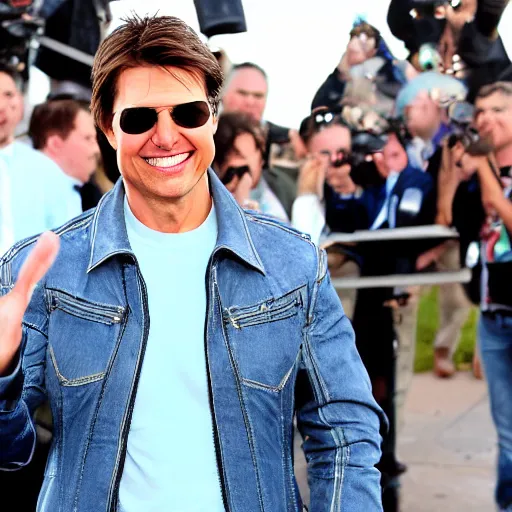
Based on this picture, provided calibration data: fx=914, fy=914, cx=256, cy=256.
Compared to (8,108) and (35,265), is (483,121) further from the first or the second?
(35,265)

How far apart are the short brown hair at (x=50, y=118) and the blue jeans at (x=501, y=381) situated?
182cm

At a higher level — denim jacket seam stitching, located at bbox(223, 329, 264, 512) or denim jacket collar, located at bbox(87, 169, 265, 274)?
denim jacket collar, located at bbox(87, 169, 265, 274)

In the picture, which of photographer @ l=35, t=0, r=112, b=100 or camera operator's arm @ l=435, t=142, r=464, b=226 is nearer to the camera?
camera operator's arm @ l=435, t=142, r=464, b=226

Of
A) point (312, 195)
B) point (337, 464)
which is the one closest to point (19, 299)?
point (337, 464)

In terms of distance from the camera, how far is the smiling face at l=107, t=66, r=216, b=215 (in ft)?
5.64

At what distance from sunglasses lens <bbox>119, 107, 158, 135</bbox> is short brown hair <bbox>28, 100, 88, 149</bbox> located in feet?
6.82

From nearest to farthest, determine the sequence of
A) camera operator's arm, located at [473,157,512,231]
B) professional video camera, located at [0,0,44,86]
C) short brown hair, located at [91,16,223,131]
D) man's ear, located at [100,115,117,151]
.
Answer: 1. short brown hair, located at [91,16,223,131]
2. man's ear, located at [100,115,117,151]
3. camera operator's arm, located at [473,157,512,231]
4. professional video camera, located at [0,0,44,86]

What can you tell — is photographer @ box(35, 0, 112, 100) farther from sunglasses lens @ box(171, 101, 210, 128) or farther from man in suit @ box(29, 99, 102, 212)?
sunglasses lens @ box(171, 101, 210, 128)

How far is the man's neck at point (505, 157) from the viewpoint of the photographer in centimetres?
335

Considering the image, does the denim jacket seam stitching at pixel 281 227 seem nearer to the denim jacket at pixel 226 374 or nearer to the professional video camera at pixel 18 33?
the denim jacket at pixel 226 374

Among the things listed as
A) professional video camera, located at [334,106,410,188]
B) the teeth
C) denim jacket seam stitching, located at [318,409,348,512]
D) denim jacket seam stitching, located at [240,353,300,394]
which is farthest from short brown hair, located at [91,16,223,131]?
professional video camera, located at [334,106,410,188]

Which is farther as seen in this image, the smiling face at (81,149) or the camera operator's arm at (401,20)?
the smiling face at (81,149)

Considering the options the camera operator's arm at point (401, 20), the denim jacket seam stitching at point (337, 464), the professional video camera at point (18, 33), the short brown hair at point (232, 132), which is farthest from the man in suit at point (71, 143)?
the denim jacket seam stitching at point (337, 464)

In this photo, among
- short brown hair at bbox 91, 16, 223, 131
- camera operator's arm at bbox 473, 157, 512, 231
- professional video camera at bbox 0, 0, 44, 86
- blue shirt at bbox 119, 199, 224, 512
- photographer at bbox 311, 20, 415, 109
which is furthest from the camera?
professional video camera at bbox 0, 0, 44, 86
